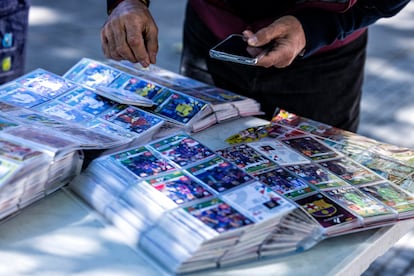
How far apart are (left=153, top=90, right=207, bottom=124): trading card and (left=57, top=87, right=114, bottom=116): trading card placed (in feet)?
0.34

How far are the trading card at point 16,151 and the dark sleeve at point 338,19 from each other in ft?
2.00

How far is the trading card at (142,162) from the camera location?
1.11m

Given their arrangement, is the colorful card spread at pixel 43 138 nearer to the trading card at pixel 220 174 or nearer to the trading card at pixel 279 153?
the trading card at pixel 220 174

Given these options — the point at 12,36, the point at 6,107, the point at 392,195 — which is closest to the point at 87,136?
the point at 6,107

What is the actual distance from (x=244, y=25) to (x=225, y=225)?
2.18 ft

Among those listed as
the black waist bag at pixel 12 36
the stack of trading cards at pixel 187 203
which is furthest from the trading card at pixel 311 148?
the black waist bag at pixel 12 36

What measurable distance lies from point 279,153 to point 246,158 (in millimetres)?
73

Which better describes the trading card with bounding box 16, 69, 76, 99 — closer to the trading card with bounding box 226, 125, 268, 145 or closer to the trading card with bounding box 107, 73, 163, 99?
the trading card with bounding box 107, 73, 163, 99

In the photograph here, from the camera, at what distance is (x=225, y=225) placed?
981mm

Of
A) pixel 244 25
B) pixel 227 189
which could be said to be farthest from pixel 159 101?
pixel 227 189

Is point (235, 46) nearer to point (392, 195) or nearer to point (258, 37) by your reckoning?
point (258, 37)

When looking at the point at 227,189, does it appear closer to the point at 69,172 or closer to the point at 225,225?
the point at 225,225

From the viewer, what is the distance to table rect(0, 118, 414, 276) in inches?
38.8

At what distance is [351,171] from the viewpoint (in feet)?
4.09
